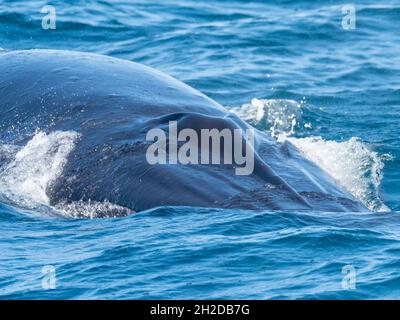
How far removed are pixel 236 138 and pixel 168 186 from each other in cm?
111

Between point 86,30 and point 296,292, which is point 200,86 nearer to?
point 86,30

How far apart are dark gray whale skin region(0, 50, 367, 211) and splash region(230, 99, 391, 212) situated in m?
1.23

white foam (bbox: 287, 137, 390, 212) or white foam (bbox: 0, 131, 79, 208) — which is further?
white foam (bbox: 287, 137, 390, 212)

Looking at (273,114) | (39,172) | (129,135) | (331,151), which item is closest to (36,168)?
(39,172)

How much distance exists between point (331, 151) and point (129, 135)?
4.72m

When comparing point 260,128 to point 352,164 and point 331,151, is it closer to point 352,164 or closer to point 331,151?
point 331,151

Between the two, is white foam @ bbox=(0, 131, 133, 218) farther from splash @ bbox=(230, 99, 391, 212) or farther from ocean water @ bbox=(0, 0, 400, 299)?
splash @ bbox=(230, 99, 391, 212)

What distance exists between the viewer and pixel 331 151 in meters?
15.4

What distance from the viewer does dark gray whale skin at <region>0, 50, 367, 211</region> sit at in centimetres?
1066

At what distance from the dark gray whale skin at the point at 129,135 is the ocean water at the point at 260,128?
0.26 m

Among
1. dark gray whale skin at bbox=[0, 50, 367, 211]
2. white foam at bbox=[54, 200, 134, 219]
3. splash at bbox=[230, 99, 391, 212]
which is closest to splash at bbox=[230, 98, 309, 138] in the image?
splash at bbox=[230, 99, 391, 212]

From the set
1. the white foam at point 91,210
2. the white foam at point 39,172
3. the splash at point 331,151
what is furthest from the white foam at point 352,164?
the white foam at point 39,172

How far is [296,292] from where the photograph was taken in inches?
347

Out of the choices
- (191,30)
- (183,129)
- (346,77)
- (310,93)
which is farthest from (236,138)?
(191,30)
